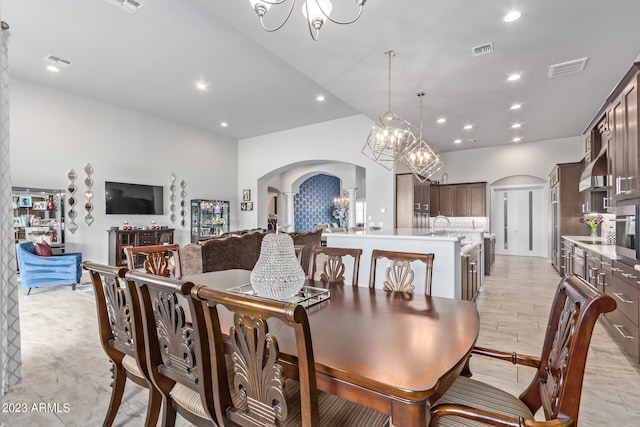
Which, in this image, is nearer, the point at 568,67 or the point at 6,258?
the point at 6,258

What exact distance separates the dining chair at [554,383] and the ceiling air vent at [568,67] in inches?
151

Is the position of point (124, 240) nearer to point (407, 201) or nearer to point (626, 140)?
point (407, 201)

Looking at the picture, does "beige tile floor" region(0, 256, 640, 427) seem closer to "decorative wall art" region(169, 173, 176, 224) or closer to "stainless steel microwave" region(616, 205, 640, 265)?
"stainless steel microwave" region(616, 205, 640, 265)

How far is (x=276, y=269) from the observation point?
4.85 feet

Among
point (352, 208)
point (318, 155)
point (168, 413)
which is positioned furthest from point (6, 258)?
point (352, 208)

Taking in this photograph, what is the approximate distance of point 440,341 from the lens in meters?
1.14

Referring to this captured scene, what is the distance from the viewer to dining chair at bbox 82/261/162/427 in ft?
4.47

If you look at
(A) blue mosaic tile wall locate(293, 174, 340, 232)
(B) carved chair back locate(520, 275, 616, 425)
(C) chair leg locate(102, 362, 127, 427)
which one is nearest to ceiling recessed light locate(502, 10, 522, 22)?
(B) carved chair back locate(520, 275, 616, 425)

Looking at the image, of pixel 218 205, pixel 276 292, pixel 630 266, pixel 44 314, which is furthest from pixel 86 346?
pixel 218 205

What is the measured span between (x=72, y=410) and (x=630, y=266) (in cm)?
424

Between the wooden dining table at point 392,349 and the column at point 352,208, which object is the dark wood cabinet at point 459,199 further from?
the wooden dining table at point 392,349

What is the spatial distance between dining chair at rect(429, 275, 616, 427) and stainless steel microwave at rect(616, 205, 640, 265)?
208 centimetres

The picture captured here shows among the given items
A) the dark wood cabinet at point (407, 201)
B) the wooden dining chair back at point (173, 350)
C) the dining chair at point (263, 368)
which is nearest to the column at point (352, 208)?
the dark wood cabinet at point (407, 201)

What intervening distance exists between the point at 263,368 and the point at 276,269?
22.1 inches
